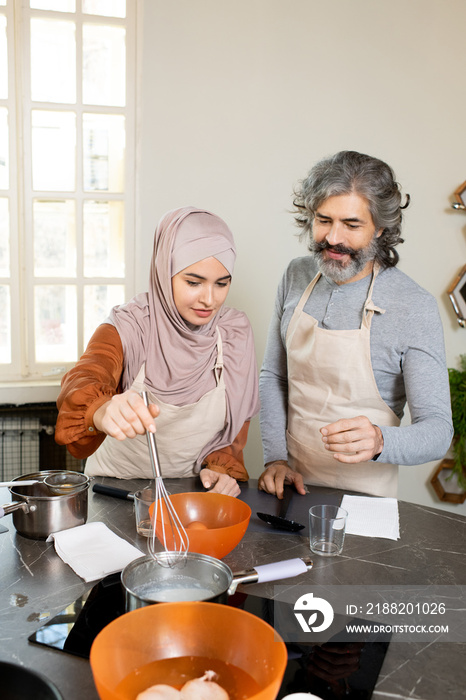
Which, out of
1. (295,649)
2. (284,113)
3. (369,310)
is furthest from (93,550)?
(284,113)

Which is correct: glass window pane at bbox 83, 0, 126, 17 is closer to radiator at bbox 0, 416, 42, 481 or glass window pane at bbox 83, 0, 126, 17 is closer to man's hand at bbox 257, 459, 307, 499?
radiator at bbox 0, 416, 42, 481

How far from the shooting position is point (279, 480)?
1.72 metres

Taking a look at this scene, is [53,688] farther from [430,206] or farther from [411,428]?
[430,206]

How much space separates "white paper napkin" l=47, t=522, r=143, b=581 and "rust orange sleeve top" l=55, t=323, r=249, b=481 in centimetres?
22

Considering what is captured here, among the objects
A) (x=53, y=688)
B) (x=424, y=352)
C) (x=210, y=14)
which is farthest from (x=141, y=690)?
(x=210, y=14)

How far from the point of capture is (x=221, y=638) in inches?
34.5

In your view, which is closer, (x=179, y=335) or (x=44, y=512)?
(x=44, y=512)

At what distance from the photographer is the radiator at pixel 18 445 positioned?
2.94 metres

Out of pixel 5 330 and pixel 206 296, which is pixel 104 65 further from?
pixel 206 296

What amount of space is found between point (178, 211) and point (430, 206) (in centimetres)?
176

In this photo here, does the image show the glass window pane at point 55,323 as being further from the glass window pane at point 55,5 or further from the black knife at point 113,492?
the black knife at point 113,492

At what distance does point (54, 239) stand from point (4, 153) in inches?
17.3

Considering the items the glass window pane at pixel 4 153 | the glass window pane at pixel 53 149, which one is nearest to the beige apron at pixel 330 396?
the glass window pane at pixel 53 149

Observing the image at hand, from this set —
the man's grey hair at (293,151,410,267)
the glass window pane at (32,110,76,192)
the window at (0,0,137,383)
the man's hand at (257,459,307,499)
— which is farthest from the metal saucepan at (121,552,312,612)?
the glass window pane at (32,110,76,192)
